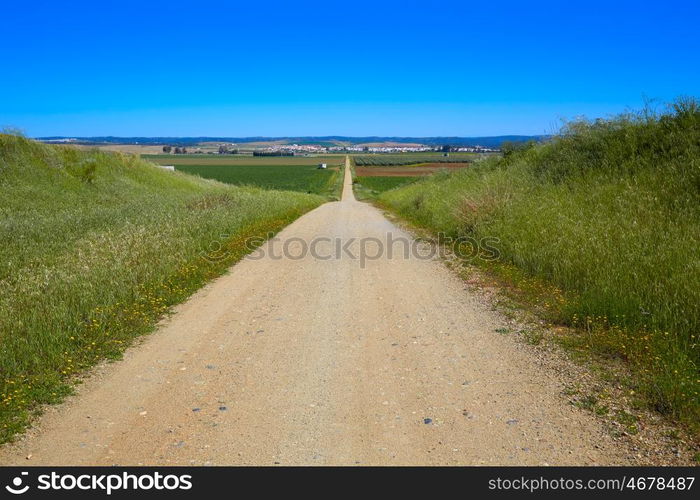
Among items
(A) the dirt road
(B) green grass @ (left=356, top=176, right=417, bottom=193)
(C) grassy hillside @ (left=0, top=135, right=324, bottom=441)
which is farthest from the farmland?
(A) the dirt road

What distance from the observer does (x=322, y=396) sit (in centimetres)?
504

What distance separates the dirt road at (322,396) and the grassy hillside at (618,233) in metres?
1.09

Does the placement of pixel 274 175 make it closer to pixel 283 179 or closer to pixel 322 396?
pixel 283 179

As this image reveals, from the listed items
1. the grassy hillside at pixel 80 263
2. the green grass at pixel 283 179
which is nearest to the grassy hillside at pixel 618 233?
the grassy hillside at pixel 80 263

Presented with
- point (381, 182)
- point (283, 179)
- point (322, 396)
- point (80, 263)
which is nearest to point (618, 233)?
point (322, 396)

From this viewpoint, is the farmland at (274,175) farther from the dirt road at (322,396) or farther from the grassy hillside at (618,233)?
the dirt road at (322,396)

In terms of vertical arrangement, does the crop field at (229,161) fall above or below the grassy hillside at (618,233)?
above

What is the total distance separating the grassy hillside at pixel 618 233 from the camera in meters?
5.96

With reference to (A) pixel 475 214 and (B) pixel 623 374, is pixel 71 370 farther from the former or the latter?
(A) pixel 475 214

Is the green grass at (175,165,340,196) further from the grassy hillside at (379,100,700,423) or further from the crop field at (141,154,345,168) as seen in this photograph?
the grassy hillside at (379,100,700,423)

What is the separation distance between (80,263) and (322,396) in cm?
718

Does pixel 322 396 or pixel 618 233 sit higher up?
pixel 618 233

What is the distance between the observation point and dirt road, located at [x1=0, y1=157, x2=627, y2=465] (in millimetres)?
4090
